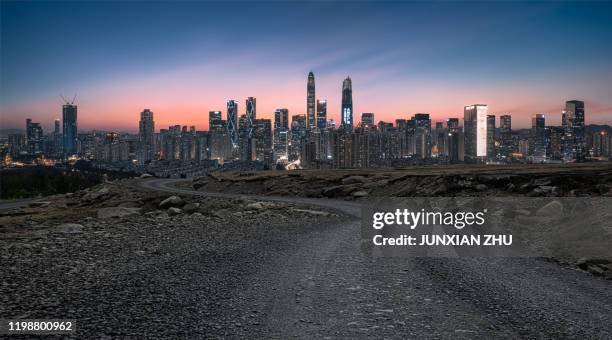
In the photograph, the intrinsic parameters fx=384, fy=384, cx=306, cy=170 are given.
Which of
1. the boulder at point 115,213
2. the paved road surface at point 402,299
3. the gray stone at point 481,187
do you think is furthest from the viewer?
the gray stone at point 481,187

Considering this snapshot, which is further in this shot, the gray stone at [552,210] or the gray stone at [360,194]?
the gray stone at [360,194]

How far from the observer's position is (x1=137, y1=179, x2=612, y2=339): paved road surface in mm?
6789

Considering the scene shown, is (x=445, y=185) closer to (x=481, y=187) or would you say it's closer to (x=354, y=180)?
(x=481, y=187)

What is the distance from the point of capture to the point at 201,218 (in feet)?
77.9

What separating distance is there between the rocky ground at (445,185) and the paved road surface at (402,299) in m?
23.3

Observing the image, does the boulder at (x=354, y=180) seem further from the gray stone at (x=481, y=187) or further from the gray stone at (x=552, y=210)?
the gray stone at (x=552, y=210)

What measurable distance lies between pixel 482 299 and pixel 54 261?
11907 millimetres

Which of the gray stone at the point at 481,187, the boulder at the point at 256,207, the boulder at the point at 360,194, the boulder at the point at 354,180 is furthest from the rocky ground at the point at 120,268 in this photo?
the boulder at the point at 354,180

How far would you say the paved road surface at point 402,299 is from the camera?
6.79 meters

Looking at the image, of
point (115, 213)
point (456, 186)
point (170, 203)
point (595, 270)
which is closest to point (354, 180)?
point (456, 186)

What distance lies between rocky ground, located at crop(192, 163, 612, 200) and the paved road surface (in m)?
23.3

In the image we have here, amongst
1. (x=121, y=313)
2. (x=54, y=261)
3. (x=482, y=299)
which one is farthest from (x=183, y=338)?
(x=54, y=261)

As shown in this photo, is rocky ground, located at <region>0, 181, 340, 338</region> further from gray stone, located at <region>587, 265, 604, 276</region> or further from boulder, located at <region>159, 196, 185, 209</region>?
boulder, located at <region>159, 196, 185, 209</region>

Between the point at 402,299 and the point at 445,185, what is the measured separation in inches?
1339
